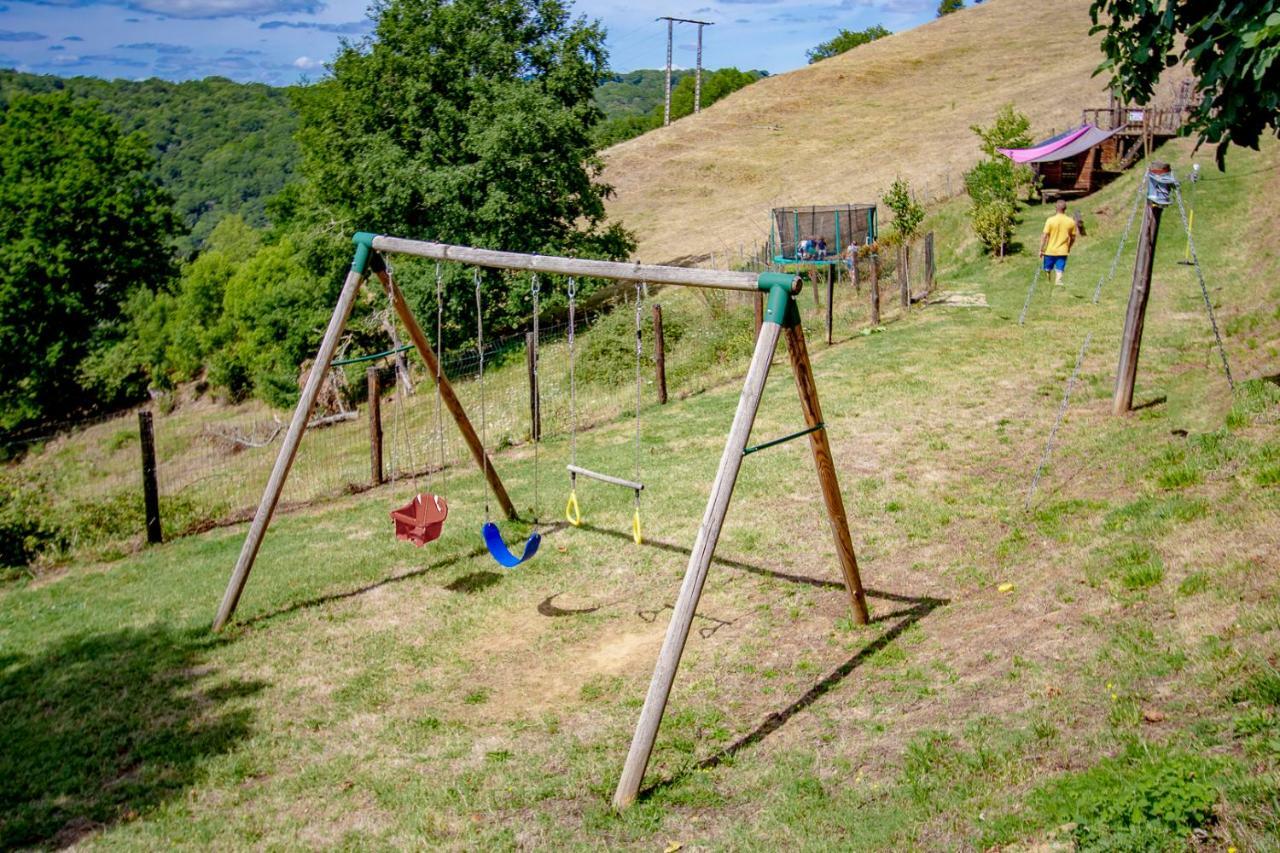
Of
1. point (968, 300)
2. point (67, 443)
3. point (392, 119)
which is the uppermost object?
point (392, 119)

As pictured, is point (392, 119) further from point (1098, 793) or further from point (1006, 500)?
point (1098, 793)

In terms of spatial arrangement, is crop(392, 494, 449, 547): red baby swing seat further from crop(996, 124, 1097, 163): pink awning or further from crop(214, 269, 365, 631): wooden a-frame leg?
crop(996, 124, 1097, 163): pink awning

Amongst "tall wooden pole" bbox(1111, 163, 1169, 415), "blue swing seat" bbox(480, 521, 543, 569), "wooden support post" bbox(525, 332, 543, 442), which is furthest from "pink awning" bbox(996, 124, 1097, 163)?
"blue swing seat" bbox(480, 521, 543, 569)

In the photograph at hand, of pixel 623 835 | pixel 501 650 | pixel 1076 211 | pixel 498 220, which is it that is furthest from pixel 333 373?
pixel 623 835

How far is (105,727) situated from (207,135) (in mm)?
129884

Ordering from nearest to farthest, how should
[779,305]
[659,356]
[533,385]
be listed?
[779,305]
[533,385]
[659,356]

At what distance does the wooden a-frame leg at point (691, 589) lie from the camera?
586cm

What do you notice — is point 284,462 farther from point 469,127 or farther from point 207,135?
point 207,135

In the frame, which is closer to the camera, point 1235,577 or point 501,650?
point 1235,577

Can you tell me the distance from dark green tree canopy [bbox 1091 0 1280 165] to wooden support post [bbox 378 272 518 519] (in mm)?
6437

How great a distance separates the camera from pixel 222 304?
5231 centimetres

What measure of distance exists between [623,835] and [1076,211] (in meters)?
25.2

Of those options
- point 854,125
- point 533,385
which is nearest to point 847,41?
point 854,125

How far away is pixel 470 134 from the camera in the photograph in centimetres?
2870
